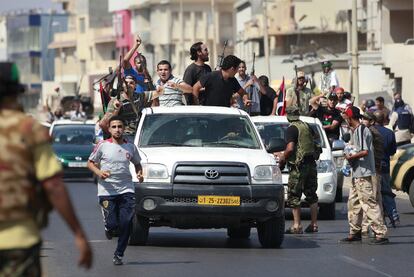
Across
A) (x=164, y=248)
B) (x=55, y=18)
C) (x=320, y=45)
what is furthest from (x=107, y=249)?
(x=55, y=18)

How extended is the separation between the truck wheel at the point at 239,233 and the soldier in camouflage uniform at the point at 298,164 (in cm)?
97

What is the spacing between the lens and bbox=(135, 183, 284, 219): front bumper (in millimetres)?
18031

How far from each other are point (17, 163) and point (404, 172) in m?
17.1

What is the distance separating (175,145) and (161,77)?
11.5 feet

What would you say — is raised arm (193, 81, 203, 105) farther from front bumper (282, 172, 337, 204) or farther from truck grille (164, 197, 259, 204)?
truck grille (164, 197, 259, 204)

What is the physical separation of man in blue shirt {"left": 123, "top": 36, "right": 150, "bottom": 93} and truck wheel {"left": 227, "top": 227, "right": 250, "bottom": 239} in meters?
3.30

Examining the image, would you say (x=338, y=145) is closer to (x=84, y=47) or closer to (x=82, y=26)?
(x=84, y=47)

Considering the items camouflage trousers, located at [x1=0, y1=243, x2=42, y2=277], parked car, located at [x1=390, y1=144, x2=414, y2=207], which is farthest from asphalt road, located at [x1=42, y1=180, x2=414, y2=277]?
camouflage trousers, located at [x1=0, y1=243, x2=42, y2=277]

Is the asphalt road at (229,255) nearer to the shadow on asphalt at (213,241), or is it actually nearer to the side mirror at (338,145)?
the shadow on asphalt at (213,241)

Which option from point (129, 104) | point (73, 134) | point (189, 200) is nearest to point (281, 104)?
point (129, 104)

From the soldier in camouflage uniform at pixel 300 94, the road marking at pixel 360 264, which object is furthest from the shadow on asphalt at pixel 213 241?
the soldier in camouflage uniform at pixel 300 94

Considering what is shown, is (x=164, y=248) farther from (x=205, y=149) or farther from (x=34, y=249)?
(x=34, y=249)

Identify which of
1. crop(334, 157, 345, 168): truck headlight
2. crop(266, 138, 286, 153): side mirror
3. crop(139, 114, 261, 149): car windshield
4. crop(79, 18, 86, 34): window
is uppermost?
crop(79, 18, 86, 34): window

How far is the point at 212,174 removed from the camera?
18.2m
